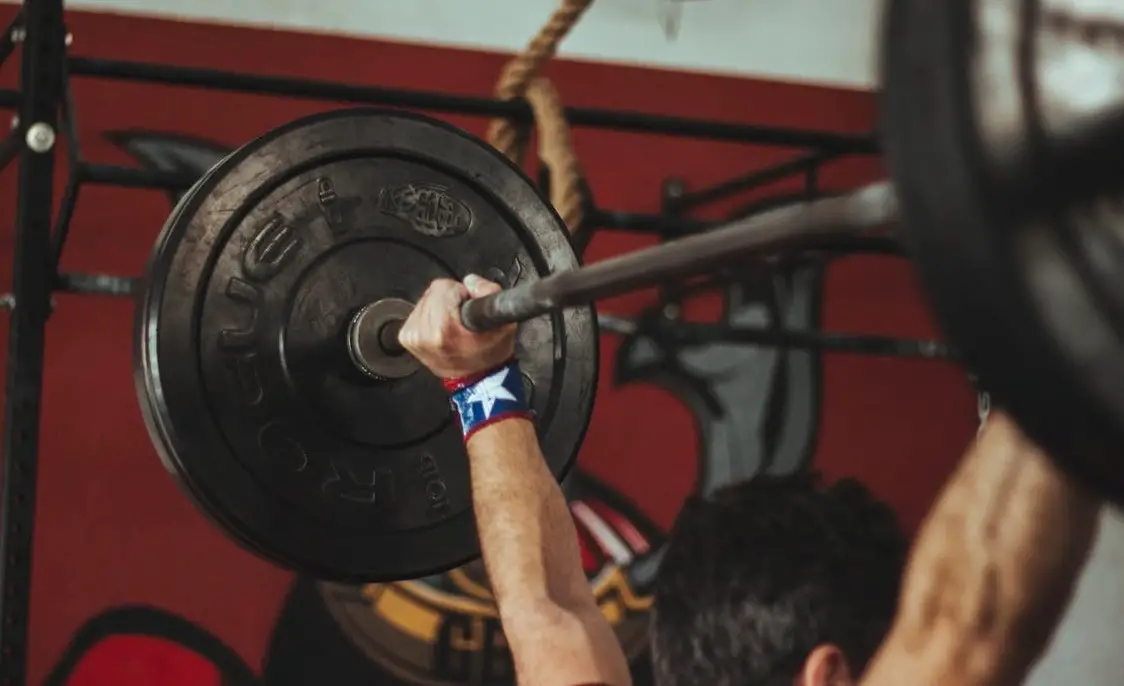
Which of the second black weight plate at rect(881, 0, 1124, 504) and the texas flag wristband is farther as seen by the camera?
the texas flag wristband

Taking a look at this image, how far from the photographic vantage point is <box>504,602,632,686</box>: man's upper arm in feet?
3.34

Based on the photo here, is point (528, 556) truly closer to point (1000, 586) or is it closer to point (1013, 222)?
point (1000, 586)

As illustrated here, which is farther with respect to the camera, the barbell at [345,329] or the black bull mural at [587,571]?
the black bull mural at [587,571]

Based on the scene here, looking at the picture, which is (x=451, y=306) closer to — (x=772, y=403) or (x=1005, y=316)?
(x=1005, y=316)

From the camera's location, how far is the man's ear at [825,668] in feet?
3.56

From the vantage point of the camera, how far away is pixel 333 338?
3.77 ft

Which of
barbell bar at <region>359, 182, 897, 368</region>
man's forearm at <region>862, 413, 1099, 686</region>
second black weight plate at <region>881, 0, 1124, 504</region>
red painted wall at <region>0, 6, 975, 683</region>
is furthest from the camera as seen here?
red painted wall at <region>0, 6, 975, 683</region>

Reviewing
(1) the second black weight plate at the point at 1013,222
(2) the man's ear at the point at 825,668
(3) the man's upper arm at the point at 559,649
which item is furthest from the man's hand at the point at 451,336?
(1) the second black weight plate at the point at 1013,222

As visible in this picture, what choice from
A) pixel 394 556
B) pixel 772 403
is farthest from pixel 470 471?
pixel 772 403

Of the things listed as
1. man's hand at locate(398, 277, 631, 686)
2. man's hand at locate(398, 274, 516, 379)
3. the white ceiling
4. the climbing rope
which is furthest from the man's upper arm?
the white ceiling

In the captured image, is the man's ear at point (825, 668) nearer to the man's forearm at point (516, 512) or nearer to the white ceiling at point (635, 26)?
the man's forearm at point (516, 512)

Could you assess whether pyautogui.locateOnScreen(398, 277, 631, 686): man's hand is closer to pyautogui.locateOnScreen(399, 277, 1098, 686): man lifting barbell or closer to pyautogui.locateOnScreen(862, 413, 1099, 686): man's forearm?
pyautogui.locateOnScreen(399, 277, 1098, 686): man lifting barbell

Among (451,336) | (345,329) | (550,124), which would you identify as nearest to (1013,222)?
(451,336)

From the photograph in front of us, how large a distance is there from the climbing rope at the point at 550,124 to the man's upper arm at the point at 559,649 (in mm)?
541
